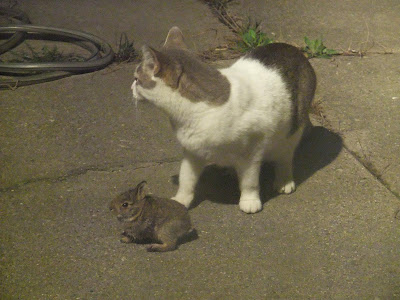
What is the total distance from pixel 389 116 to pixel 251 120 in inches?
69.1

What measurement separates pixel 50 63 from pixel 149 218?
2.42 m

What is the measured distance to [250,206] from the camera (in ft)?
12.2

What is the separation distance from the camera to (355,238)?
3.51 m

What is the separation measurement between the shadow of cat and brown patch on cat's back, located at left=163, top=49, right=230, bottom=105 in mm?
834

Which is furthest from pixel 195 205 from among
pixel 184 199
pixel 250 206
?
pixel 250 206

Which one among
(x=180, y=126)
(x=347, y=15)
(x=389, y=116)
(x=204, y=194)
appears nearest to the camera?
(x=180, y=126)

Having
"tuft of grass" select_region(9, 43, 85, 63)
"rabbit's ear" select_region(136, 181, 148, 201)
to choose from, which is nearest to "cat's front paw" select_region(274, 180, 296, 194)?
"rabbit's ear" select_region(136, 181, 148, 201)

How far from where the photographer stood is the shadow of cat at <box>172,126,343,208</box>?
3.96m

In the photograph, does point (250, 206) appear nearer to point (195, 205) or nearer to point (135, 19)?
point (195, 205)

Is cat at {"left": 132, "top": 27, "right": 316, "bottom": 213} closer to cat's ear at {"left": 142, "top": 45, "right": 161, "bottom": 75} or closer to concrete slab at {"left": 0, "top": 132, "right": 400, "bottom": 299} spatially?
cat's ear at {"left": 142, "top": 45, "right": 161, "bottom": 75}

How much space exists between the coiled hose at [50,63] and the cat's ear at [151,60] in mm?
2033

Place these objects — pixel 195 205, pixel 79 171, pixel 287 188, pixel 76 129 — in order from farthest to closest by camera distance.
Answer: pixel 76 129, pixel 79 171, pixel 287 188, pixel 195 205

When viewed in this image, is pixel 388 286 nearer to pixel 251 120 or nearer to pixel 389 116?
pixel 251 120

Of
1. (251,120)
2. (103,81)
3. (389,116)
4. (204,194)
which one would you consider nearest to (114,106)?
(103,81)
